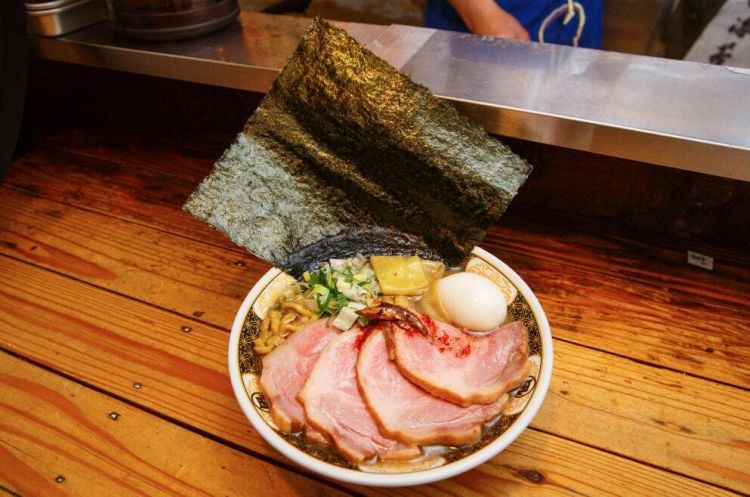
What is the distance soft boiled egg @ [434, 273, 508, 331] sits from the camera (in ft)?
3.97

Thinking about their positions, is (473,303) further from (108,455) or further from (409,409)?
(108,455)

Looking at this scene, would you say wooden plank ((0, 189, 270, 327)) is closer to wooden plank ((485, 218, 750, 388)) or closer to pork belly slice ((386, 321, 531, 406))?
pork belly slice ((386, 321, 531, 406))

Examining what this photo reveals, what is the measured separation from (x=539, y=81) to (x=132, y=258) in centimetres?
144

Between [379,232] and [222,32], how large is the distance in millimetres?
1032

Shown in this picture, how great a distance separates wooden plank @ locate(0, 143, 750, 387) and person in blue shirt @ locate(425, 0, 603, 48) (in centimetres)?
108

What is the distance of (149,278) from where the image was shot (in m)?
1.61

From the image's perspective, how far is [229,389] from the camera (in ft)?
4.21

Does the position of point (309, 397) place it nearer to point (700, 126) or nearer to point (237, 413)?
point (237, 413)

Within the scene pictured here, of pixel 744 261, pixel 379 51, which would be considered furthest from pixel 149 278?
pixel 744 261

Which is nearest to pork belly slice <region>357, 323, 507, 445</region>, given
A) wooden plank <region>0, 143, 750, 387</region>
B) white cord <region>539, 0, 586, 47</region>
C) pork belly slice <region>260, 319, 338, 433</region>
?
pork belly slice <region>260, 319, 338, 433</region>

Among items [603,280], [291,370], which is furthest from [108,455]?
[603,280]

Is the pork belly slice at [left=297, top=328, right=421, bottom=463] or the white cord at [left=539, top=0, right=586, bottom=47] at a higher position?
the white cord at [left=539, top=0, right=586, bottom=47]

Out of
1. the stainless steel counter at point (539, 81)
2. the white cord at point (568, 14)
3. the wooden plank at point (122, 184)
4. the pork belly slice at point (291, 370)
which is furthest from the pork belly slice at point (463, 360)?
the white cord at point (568, 14)

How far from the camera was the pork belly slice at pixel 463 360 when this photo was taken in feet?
3.40
